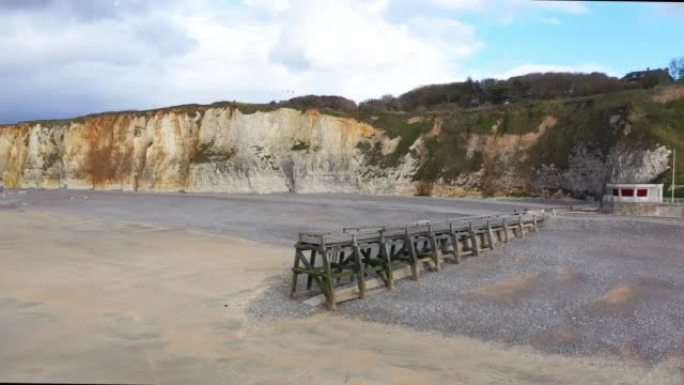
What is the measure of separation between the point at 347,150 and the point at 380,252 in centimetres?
4332

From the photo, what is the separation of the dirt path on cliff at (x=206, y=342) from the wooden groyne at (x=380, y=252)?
166cm

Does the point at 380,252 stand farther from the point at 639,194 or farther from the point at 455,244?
the point at 639,194

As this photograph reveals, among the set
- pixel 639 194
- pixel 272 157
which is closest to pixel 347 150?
pixel 272 157

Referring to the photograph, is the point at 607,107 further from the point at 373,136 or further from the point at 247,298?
the point at 247,298

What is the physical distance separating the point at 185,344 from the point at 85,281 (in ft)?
28.9

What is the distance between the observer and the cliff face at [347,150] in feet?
155

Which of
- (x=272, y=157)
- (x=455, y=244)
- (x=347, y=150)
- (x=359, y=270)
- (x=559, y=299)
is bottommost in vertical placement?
(x=559, y=299)

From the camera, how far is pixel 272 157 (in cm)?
6725

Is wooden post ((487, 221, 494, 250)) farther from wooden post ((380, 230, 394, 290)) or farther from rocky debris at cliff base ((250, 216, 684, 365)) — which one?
wooden post ((380, 230, 394, 290))

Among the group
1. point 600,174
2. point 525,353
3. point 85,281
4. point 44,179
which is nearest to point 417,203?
point 600,174

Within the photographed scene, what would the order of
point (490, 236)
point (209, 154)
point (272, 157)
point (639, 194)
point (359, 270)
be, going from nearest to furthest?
point (359, 270) < point (490, 236) < point (639, 194) < point (272, 157) < point (209, 154)

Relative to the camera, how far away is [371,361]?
43.7 ft

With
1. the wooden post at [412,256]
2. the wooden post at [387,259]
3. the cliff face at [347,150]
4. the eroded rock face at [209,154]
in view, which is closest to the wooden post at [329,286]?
the wooden post at [387,259]

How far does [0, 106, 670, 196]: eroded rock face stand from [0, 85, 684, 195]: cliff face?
0.12 metres
